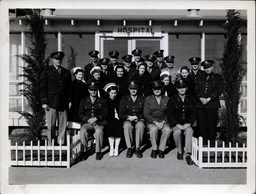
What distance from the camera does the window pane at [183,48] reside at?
34.2 feet

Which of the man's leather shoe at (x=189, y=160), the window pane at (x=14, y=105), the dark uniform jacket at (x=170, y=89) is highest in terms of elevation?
the dark uniform jacket at (x=170, y=89)

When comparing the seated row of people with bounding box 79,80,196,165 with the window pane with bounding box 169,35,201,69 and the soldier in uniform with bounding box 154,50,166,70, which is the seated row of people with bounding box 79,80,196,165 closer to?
the soldier in uniform with bounding box 154,50,166,70

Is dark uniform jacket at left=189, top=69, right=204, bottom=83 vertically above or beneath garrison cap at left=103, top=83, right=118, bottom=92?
above

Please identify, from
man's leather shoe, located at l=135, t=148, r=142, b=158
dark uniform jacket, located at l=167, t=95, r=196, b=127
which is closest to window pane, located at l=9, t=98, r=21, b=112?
man's leather shoe, located at l=135, t=148, r=142, b=158

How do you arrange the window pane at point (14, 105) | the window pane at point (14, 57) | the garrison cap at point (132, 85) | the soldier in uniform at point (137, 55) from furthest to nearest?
the window pane at point (14, 57)
the window pane at point (14, 105)
the soldier in uniform at point (137, 55)
the garrison cap at point (132, 85)

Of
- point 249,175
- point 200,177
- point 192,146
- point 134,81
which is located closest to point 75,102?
point 134,81

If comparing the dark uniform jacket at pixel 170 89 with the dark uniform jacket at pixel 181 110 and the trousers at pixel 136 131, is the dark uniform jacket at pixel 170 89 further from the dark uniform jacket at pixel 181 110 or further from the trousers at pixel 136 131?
the trousers at pixel 136 131

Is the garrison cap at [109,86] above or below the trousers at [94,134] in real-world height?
above

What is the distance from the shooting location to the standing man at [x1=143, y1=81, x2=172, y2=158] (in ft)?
19.6

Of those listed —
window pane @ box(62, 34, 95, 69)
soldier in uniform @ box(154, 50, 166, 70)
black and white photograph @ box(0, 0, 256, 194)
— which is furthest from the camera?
window pane @ box(62, 34, 95, 69)

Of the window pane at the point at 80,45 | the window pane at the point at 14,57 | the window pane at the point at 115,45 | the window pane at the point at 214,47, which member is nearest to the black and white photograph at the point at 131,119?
the window pane at the point at 115,45

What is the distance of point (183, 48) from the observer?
34.6 ft

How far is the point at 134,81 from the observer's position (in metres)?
6.25

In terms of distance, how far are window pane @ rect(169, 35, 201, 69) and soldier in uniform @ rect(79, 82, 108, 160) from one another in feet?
16.1
